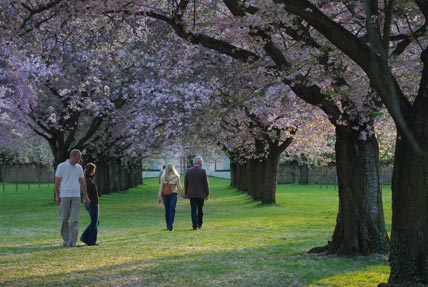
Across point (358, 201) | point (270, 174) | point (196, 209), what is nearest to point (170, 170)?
point (196, 209)

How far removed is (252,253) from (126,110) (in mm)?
20102

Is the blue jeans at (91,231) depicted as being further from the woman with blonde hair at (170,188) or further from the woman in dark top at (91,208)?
the woman with blonde hair at (170,188)

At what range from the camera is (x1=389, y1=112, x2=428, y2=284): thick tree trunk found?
7.77 m

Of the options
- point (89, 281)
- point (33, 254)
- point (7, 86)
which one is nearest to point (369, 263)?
point (89, 281)

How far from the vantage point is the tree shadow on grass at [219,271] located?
29.8 ft

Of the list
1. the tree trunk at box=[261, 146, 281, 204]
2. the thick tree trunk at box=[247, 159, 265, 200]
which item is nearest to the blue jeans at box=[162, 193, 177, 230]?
the tree trunk at box=[261, 146, 281, 204]

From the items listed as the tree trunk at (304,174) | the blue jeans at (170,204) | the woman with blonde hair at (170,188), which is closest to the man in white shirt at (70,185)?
the woman with blonde hair at (170,188)

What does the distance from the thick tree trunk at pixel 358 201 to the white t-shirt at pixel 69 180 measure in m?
5.27

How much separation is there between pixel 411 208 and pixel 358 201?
3639 millimetres

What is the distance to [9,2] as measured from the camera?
969 centimetres

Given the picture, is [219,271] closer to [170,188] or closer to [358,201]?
[358,201]

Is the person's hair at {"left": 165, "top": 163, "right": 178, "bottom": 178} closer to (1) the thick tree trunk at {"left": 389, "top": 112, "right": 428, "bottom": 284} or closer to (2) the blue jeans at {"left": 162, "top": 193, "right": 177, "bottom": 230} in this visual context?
(2) the blue jeans at {"left": 162, "top": 193, "right": 177, "bottom": 230}

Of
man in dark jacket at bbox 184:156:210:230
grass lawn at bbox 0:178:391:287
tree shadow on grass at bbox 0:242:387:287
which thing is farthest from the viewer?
man in dark jacket at bbox 184:156:210:230

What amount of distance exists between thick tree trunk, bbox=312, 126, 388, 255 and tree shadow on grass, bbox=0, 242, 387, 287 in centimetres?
35
